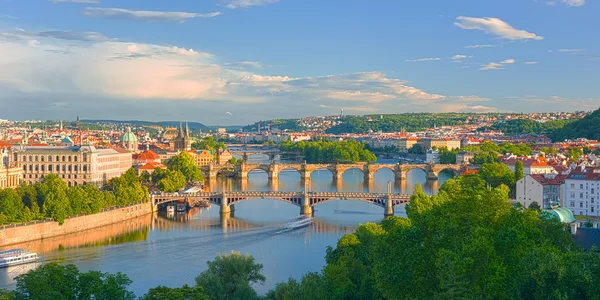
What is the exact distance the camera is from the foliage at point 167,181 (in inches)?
1691

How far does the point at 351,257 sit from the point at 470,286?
6.97m

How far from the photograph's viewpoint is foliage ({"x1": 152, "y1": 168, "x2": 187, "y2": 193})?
4295cm

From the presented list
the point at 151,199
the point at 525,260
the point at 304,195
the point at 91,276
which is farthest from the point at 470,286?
the point at 151,199

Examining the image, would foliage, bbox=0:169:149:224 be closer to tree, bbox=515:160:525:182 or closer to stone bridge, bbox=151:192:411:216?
stone bridge, bbox=151:192:411:216

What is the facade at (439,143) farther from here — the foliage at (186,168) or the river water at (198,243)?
the river water at (198,243)

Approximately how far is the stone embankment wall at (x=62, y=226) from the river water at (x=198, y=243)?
1.22 feet

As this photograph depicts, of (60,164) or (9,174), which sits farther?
(60,164)

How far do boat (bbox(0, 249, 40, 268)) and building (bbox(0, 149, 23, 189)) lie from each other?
14217 mm

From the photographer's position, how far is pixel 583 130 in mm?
80812

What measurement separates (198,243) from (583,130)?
6186cm

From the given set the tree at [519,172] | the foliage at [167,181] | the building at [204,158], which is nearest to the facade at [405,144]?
the building at [204,158]

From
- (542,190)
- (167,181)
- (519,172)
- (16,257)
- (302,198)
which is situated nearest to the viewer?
(16,257)

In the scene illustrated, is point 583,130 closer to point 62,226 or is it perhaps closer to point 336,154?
point 336,154

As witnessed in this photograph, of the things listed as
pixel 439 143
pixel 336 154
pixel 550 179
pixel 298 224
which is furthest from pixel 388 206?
pixel 439 143
